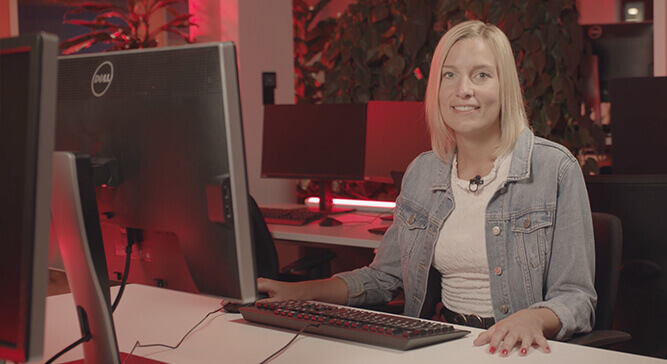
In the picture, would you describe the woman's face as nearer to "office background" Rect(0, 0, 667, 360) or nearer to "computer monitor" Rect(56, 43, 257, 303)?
"computer monitor" Rect(56, 43, 257, 303)

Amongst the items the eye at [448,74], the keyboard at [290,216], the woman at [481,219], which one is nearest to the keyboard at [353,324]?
the woman at [481,219]

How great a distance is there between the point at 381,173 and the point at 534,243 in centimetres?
193

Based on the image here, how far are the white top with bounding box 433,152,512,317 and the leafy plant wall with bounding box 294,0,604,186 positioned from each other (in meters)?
2.41

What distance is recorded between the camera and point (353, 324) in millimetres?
1561

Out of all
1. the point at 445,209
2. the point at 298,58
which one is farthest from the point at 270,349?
the point at 298,58

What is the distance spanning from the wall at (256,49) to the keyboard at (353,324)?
2.74 metres

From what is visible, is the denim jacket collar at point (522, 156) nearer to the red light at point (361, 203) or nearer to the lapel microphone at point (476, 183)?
the lapel microphone at point (476, 183)

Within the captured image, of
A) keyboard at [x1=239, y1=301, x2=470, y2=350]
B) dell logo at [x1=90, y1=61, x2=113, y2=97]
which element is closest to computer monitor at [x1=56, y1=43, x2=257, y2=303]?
dell logo at [x1=90, y1=61, x2=113, y2=97]

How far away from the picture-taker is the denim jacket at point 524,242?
1.76 meters

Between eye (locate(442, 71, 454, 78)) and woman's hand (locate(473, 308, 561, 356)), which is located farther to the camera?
eye (locate(442, 71, 454, 78))

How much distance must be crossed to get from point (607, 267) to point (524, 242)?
21 centimetres

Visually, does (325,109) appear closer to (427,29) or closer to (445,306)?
(427,29)

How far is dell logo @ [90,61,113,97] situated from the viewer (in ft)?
4.28

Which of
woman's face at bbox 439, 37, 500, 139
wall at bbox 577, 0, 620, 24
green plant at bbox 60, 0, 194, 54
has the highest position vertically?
wall at bbox 577, 0, 620, 24
